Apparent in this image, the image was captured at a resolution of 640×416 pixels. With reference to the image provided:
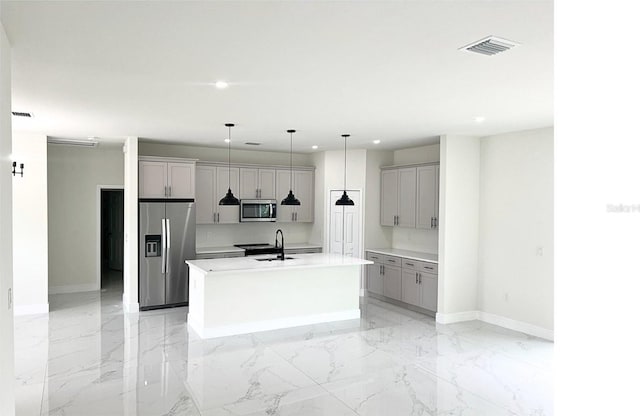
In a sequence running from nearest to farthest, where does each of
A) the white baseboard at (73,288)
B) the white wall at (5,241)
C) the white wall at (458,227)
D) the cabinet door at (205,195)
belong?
the white wall at (5,241) → the white wall at (458,227) → the cabinet door at (205,195) → the white baseboard at (73,288)

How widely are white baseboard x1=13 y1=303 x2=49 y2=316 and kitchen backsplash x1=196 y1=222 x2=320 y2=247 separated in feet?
8.26

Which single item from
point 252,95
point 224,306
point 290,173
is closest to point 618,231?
point 252,95

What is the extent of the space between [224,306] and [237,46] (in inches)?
150

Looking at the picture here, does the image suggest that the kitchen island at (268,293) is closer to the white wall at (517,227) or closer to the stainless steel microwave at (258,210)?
the stainless steel microwave at (258,210)

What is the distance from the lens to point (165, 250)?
712 cm

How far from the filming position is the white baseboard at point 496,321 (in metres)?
5.76

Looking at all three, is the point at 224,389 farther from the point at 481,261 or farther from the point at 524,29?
the point at 481,261

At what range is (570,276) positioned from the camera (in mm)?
875

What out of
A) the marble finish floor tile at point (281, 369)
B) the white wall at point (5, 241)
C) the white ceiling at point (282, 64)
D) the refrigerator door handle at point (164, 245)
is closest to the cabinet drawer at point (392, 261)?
the marble finish floor tile at point (281, 369)

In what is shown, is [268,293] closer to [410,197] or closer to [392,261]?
[392,261]

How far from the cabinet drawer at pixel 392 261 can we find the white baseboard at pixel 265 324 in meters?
1.18

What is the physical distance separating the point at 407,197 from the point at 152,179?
4225 millimetres

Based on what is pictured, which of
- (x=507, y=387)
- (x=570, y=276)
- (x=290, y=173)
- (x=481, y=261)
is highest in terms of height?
(x=290, y=173)

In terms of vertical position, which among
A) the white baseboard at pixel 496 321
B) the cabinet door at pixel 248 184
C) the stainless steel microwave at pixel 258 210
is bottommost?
the white baseboard at pixel 496 321
